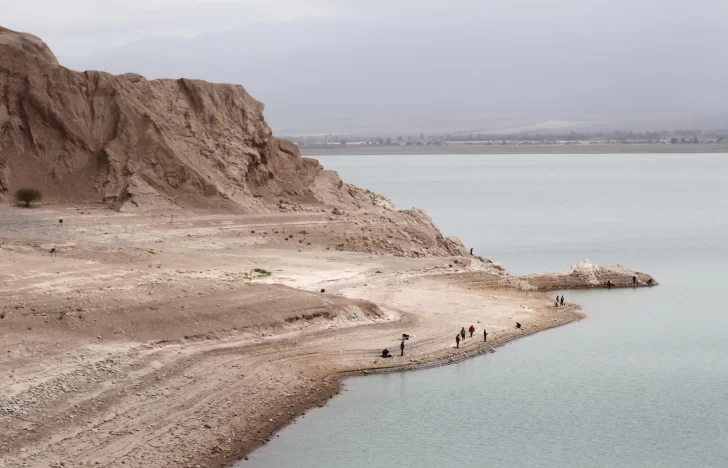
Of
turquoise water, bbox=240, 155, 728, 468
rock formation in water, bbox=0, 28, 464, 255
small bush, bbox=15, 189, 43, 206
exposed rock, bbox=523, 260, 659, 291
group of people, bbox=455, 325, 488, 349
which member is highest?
rock formation in water, bbox=0, 28, 464, 255

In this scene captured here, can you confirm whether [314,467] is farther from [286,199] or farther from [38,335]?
[286,199]

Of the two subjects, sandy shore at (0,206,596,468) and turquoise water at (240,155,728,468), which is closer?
sandy shore at (0,206,596,468)

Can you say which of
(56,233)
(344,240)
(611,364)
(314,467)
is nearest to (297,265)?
(344,240)

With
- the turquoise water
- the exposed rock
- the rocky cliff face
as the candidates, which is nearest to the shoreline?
the turquoise water

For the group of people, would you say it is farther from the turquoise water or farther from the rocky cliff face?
the rocky cliff face

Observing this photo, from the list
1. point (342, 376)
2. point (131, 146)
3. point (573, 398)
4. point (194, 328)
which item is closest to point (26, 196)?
point (131, 146)

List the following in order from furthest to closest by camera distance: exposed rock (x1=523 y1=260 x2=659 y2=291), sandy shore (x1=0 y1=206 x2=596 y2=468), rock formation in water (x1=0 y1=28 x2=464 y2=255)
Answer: rock formation in water (x1=0 y1=28 x2=464 y2=255)
exposed rock (x1=523 y1=260 x2=659 y2=291)
sandy shore (x1=0 y1=206 x2=596 y2=468)

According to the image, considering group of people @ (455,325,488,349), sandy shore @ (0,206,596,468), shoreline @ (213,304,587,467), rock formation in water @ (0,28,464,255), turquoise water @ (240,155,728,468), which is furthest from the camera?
rock formation in water @ (0,28,464,255)

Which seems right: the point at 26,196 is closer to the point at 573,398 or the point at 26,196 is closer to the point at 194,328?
the point at 194,328
